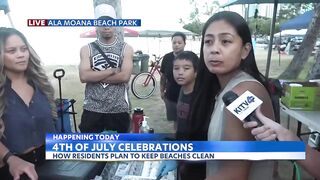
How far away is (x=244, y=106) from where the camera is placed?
0.78 metres

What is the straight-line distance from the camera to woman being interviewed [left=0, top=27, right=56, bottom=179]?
1109 millimetres

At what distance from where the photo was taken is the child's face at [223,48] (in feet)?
2.93

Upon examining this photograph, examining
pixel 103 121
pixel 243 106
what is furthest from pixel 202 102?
pixel 103 121

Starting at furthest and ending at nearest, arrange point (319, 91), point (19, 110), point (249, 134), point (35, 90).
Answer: point (319, 91) < point (35, 90) < point (19, 110) < point (249, 134)

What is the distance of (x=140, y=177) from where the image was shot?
3.56 ft

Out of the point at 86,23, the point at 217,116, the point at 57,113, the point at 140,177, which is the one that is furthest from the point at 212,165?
the point at 57,113

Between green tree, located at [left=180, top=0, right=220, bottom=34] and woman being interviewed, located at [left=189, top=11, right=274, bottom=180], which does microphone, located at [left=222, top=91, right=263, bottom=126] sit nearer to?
woman being interviewed, located at [left=189, top=11, right=274, bottom=180]

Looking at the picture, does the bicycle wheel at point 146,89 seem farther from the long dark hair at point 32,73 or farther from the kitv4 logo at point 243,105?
the kitv4 logo at point 243,105

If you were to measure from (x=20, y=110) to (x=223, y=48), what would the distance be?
0.76m

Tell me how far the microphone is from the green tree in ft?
1.29

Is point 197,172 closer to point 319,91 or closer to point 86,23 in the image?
point 86,23

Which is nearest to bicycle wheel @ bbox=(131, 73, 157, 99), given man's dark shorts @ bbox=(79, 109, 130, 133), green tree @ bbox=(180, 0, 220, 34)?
man's dark shorts @ bbox=(79, 109, 130, 133)

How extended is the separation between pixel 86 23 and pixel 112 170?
51 cm

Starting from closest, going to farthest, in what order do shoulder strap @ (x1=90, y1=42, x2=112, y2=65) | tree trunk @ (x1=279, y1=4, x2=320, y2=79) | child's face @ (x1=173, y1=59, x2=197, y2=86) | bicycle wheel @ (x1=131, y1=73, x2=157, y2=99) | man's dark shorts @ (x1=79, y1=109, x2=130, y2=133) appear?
shoulder strap @ (x1=90, y1=42, x2=112, y2=65) → man's dark shorts @ (x1=79, y1=109, x2=130, y2=133) → child's face @ (x1=173, y1=59, x2=197, y2=86) → bicycle wheel @ (x1=131, y1=73, x2=157, y2=99) → tree trunk @ (x1=279, y1=4, x2=320, y2=79)
